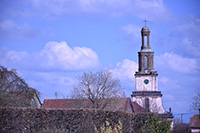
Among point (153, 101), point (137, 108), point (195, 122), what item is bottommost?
point (195, 122)

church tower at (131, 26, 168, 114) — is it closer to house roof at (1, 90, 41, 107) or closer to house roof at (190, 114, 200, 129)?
house roof at (190, 114, 200, 129)

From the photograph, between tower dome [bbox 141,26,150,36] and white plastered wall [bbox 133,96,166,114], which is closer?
white plastered wall [bbox 133,96,166,114]

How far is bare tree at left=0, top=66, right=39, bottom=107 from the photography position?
24547 mm

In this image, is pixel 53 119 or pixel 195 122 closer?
pixel 53 119

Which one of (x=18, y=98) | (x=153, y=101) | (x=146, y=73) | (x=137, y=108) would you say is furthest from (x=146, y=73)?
(x=18, y=98)

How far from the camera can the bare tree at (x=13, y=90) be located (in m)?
24.5

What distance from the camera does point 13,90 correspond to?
25.8 m

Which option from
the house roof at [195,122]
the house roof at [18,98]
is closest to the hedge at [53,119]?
the house roof at [18,98]

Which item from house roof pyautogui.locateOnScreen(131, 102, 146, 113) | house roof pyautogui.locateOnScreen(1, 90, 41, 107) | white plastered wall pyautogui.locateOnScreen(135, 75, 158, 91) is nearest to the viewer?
house roof pyautogui.locateOnScreen(1, 90, 41, 107)

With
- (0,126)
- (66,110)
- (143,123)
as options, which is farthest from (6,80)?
(143,123)

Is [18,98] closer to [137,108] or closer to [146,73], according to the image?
[137,108]

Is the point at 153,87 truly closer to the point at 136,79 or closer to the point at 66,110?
the point at 136,79

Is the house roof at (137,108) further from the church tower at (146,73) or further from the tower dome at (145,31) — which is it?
the tower dome at (145,31)

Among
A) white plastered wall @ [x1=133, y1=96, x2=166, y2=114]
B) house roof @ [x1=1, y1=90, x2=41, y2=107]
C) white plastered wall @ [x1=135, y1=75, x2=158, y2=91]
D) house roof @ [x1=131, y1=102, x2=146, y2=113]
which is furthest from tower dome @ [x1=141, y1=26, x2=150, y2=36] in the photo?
house roof @ [x1=1, y1=90, x2=41, y2=107]
